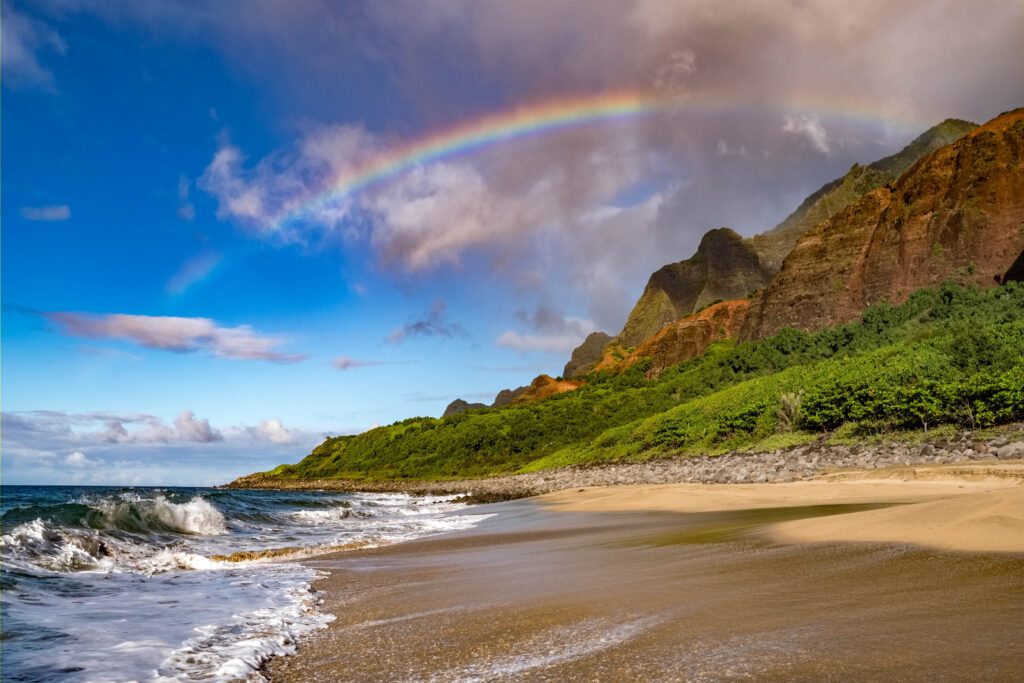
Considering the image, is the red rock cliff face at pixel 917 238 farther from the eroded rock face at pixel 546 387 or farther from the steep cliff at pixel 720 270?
the steep cliff at pixel 720 270

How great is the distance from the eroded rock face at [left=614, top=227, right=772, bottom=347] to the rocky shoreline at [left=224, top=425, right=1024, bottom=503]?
78.9m

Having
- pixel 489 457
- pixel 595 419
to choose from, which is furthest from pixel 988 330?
pixel 489 457

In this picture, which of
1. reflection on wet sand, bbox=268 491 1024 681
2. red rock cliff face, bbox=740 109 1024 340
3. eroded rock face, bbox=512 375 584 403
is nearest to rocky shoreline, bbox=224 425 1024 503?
reflection on wet sand, bbox=268 491 1024 681

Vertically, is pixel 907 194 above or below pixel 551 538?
above

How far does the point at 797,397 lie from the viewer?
25.6 meters

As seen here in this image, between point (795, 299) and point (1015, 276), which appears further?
point (795, 299)

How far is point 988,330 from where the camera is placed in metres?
22.6

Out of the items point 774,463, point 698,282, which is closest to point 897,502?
point 774,463

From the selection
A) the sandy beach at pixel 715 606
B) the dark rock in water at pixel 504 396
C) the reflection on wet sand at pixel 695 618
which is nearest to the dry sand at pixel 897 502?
the sandy beach at pixel 715 606

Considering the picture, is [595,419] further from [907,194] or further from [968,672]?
[968,672]

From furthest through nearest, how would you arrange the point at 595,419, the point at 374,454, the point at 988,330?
1. the point at 374,454
2. the point at 595,419
3. the point at 988,330

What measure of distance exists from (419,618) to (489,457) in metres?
55.4

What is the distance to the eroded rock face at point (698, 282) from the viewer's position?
114 m

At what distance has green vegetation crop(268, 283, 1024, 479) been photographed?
745 inches
